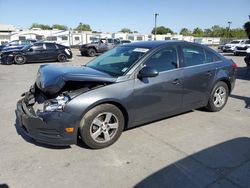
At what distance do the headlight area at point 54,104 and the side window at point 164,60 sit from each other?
4.83 ft

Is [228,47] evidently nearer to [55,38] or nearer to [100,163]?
[55,38]

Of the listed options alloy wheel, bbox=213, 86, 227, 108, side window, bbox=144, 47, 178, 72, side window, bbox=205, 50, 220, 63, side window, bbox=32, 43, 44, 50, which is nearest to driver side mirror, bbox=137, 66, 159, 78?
side window, bbox=144, 47, 178, 72

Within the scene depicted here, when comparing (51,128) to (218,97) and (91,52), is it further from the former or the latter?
(91,52)

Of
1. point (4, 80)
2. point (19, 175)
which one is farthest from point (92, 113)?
point (4, 80)

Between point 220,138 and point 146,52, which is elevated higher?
point 146,52

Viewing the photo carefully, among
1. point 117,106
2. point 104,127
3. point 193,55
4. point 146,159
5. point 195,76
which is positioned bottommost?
point 146,159

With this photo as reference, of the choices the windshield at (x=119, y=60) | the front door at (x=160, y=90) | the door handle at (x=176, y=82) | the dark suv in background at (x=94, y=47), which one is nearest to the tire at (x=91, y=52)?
the dark suv in background at (x=94, y=47)

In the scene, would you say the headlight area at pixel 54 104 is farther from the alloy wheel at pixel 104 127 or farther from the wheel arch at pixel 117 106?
the alloy wheel at pixel 104 127

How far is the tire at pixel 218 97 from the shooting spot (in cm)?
531

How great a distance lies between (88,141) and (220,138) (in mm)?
2202

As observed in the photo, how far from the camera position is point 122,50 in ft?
16.0

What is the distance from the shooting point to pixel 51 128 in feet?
11.2

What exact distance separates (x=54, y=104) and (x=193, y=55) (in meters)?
2.88

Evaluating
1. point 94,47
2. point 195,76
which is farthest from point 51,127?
point 94,47
